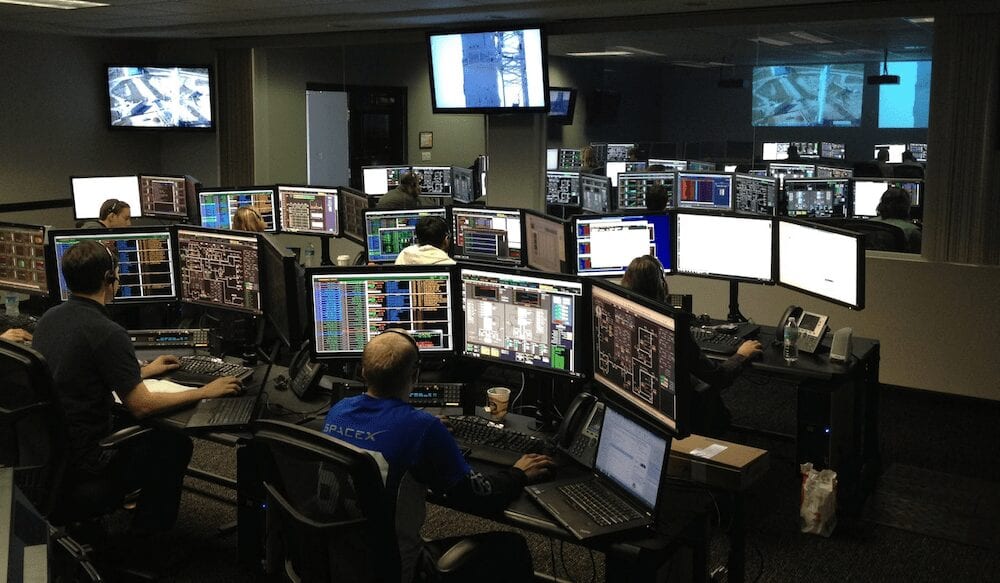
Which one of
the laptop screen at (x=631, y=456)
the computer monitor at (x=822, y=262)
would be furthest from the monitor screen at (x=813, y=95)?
the laptop screen at (x=631, y=456)

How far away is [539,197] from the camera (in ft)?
25.1

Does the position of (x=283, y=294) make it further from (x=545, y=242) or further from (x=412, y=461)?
(x=545, y=242)

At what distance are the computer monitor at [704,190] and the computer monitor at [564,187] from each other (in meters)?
1.07

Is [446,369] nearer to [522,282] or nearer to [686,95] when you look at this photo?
[522,282]

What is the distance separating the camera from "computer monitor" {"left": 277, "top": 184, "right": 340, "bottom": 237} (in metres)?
6.96

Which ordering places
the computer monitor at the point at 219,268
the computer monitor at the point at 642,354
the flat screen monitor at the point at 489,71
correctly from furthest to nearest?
the flat screen monitor at the point at 489,71 → the computer monitor at the point at 219,268 → the computer monitor at the point at 642,354

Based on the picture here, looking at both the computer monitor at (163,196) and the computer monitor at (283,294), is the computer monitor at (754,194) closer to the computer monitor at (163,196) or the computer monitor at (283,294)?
the computer monitor at (163,196)

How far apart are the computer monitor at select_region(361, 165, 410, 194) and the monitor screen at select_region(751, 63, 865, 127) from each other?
4037 mm

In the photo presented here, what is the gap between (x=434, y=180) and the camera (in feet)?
29.3

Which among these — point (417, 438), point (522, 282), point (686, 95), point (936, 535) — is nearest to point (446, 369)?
point (522, 282)

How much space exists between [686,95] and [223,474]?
941 cm

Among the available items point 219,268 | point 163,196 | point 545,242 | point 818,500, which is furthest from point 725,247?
point 163,196

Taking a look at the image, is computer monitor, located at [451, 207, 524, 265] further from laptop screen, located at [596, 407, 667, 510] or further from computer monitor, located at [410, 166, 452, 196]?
laptop screen, located at [596, 407, 667, 510]

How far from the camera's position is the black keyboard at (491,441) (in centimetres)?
297
